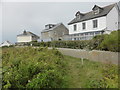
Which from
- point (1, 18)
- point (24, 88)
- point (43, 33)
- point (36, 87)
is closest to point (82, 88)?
point (36, 87)

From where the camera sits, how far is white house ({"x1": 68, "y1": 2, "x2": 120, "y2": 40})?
58.2 ft

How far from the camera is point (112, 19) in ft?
59.2

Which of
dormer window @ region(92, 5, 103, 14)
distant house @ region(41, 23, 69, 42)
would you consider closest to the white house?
dormer window @ region(92, 5, 103, 14)

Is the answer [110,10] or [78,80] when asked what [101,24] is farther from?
[78,80]

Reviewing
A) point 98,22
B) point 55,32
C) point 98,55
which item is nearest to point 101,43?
point 98,55

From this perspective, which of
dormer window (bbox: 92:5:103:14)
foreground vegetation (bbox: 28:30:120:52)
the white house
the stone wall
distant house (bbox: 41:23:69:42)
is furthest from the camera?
distant house (bbox: 41:23:69:42)

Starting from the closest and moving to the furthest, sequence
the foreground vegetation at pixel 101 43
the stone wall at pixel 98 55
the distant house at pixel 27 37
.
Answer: the foreground vegetation at pixel 101 43 < the stone wall at pixel 98 55 < the distant house at pixel 27 37

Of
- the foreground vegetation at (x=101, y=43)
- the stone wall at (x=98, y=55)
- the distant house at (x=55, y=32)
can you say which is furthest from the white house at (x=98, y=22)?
the distant house at (x=55, y=32)

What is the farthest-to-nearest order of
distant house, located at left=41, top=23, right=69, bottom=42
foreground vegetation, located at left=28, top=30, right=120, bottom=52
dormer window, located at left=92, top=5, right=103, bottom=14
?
distant house, located at left=41, top=23, right=69, bottom=42 → dormer window, located at left=92, top=5, right=103, bottom=14 → foreground vegetation, located at left=28, top=30, right=120, bottom=52

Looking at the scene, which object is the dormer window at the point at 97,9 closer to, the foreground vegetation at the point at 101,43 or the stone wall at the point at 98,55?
the foreground vegetation at the point at 101,43

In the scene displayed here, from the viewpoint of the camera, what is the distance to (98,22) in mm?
18719

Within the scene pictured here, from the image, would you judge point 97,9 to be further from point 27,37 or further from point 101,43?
point 27,37

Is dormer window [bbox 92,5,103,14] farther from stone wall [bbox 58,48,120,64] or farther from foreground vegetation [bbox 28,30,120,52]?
stone wall [bbox 58,48,120,64]

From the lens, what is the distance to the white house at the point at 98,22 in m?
17.8
